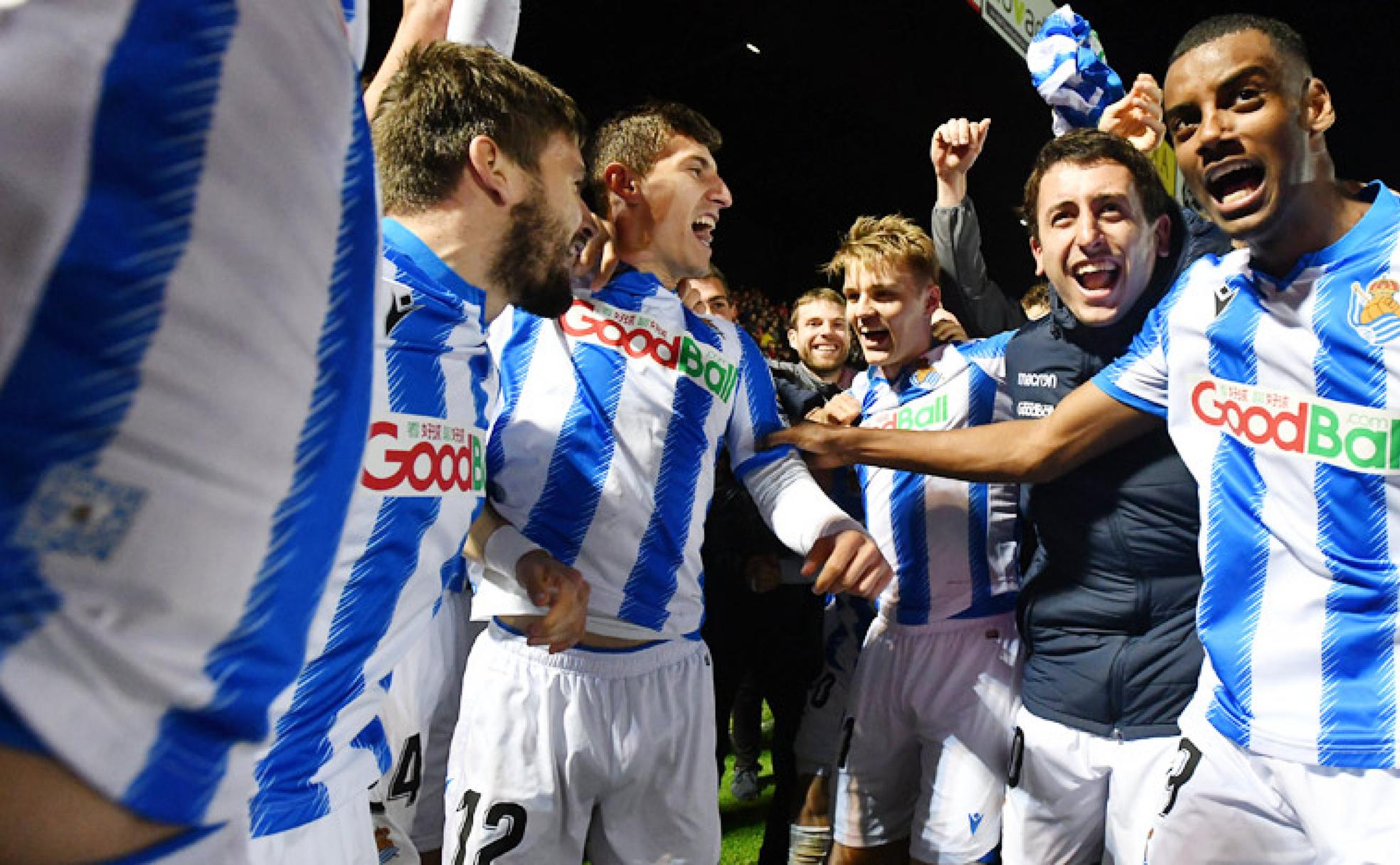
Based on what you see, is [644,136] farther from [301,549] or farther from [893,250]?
[301,549]

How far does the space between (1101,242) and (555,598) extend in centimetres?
151

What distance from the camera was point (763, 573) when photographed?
10.1ft

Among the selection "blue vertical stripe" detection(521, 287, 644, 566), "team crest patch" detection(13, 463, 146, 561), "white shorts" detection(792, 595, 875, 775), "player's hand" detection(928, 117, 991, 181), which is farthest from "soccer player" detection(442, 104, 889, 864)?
"team crest patch" detection(13, 463, 146, 561)

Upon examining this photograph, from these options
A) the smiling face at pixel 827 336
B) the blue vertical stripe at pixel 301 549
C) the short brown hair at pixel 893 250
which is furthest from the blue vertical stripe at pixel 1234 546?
the smiling face at pixel 827 336

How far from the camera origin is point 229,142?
35 centimetres

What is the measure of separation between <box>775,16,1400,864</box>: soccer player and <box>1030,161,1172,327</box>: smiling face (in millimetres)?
332

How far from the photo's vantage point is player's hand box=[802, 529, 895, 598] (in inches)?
65.3

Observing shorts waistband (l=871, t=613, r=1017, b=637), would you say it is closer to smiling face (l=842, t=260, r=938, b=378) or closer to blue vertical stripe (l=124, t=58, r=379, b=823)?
smiling face (l=842, t=260, r=938, b=378)

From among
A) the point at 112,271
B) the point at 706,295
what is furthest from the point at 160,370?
the point at 706,295

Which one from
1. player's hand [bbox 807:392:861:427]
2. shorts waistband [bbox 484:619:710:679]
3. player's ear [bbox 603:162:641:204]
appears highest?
player's ear [bbox 603:162:641:204]

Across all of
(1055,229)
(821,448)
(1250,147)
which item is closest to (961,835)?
(821,448)

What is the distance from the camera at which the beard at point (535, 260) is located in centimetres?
148

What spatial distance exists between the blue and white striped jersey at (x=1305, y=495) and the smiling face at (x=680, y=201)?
110 centimetres

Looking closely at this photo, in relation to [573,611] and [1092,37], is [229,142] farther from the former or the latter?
[1092,37]
